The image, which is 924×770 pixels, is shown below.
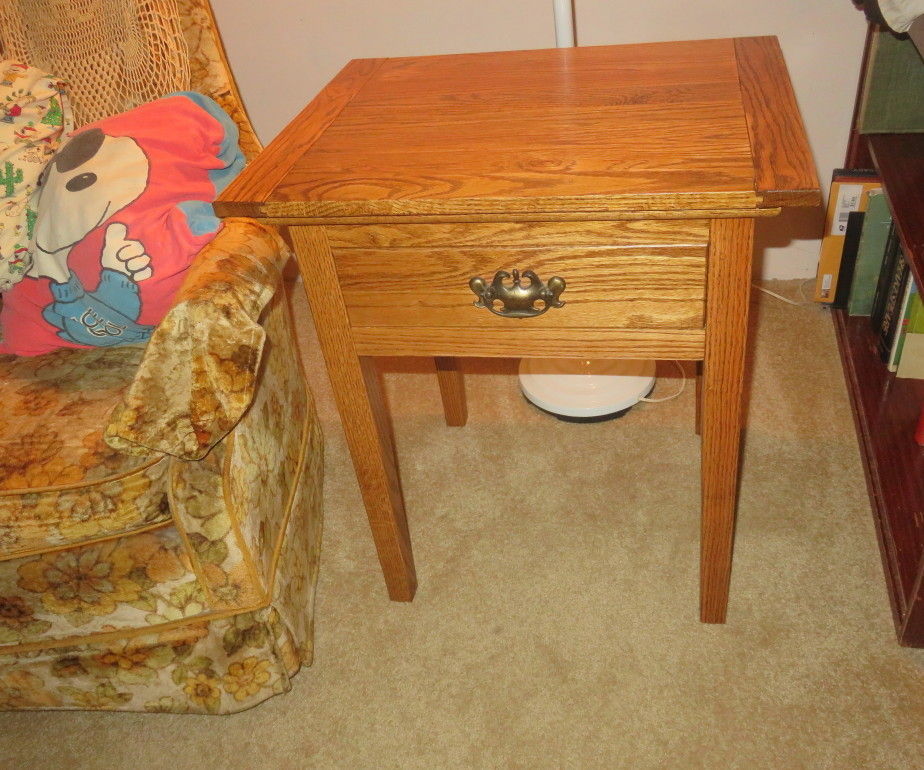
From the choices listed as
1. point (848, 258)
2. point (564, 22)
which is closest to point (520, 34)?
point (564, 22)

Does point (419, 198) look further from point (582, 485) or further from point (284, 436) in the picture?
point (582, 485)

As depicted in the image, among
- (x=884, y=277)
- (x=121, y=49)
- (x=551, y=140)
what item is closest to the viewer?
(x=551, y=140)

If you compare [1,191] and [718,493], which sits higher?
[1,191]

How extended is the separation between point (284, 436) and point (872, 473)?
903 mm

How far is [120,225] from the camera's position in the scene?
1.00 metres

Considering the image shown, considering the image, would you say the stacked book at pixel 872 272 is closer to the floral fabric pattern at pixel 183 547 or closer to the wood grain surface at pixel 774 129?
the wood grain surface at pixel 774 129

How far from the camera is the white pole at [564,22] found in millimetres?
1132

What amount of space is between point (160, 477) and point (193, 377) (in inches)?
5.9

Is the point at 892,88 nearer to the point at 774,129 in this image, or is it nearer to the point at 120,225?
the point at 774,129

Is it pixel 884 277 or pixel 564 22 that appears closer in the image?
pixel 564 22

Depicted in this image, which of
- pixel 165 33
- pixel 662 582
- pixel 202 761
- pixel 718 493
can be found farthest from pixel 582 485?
pixel 165 33

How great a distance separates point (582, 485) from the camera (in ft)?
4.55

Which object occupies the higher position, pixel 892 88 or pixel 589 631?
pixel 892 88

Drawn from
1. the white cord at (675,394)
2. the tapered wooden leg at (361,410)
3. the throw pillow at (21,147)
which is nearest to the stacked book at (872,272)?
the white cord at (675,394)
